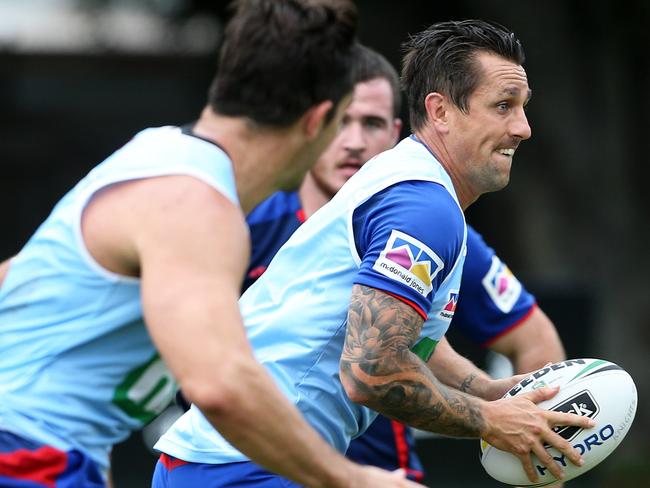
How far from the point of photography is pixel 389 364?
3.31 m

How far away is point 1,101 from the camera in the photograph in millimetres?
10078

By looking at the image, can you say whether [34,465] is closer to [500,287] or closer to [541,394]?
A: [541,394]

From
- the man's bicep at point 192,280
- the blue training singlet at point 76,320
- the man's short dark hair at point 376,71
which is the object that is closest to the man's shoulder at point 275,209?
the man's short dark hair at point 376,71

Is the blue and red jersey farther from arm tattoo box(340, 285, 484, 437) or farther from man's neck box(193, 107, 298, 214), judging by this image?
man's neck box(193, 107, 298, 214)

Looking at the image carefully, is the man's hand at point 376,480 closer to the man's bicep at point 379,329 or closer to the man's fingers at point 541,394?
the man's bicep at point 379,329

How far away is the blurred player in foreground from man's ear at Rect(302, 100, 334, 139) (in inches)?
18.6

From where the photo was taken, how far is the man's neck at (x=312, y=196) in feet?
17.4

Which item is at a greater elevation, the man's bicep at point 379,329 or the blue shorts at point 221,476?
the man's bicep at point 379,329

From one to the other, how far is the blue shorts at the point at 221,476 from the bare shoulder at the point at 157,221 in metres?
0.98

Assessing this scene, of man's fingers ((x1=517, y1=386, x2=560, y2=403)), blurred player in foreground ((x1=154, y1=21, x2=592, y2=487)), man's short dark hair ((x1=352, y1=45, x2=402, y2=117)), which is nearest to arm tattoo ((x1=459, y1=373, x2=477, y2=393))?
blurred player in foreground ((x1=154, y1=21, x2=592, y2=487))

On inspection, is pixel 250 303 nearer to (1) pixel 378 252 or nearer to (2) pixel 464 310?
(1) pixel 378 252

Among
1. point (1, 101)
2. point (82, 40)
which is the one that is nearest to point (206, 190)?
point (1, 101)

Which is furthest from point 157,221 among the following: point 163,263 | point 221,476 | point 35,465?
point 221,476

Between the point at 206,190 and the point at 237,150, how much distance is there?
0.74 ft
